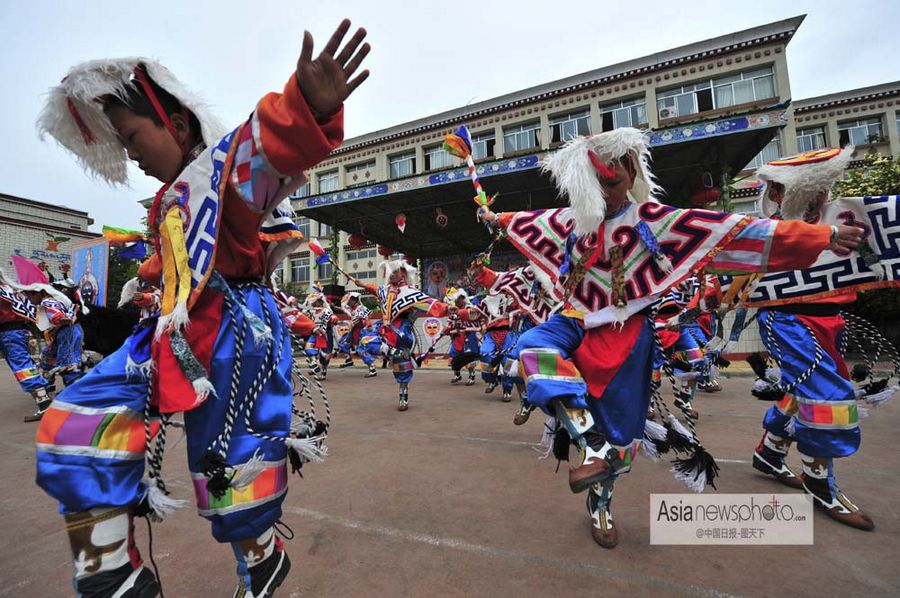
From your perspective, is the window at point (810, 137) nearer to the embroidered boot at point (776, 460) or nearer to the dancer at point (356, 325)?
the dancer at point (356, 325)

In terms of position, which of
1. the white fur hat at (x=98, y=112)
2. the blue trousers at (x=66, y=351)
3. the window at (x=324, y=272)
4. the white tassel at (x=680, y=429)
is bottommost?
the white tassel at (x=680, y=429)

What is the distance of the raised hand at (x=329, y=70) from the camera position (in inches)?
41.9

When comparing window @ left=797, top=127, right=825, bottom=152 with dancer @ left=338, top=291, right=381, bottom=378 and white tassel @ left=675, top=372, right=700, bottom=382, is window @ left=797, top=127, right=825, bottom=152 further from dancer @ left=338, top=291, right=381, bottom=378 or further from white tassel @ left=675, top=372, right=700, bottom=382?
dancer @ left=338, top=291, right=381, bottom=378

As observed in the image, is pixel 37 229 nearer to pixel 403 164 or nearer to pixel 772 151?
pixel 403 164

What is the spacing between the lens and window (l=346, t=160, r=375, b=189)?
26150 millimetres

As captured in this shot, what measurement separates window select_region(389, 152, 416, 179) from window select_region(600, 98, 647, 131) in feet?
35.3

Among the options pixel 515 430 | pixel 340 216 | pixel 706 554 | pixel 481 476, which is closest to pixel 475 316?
pixel 515 430

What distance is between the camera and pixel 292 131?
3.55 ft

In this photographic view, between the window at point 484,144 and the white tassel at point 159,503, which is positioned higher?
the window at point 484,144

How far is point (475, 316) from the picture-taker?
7797mm

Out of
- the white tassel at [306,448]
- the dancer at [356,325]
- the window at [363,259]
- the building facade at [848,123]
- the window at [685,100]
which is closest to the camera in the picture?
the white tassel at [306,448]

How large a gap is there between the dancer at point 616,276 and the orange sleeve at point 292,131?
1277mm

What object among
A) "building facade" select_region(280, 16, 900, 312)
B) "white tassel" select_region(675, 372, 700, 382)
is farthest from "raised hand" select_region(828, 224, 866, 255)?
"building facade" select_region(280, 16, 900, 312)

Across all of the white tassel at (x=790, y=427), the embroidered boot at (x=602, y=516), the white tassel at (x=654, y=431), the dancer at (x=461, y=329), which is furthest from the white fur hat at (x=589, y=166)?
the dancer at (x=461, y=329)
